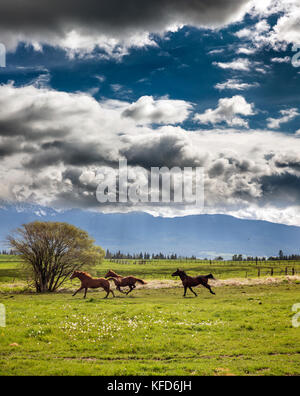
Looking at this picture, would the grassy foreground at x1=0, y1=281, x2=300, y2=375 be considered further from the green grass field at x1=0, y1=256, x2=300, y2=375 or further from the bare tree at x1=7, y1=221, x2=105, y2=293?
the bare tree at x1=7, y1=221, x2=105, y2=293

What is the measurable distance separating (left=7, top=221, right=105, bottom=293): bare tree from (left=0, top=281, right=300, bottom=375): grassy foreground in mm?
29706

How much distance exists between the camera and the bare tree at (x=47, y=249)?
177 feet

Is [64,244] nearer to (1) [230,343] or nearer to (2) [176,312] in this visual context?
(2) [176,312]

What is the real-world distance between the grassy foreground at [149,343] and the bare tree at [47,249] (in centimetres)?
2971

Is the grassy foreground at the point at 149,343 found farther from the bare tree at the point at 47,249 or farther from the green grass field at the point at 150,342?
the bare tree at the point at 47,249

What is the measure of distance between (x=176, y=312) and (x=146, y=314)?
265 centimetres

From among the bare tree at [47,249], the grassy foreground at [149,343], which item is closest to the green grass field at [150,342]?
the grassy foreground at [149,343]

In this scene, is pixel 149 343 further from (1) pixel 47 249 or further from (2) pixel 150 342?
(1) pixel 47 249

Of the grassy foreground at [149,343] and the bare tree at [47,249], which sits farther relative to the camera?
the bare tree at [47,249]

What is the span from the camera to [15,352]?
16422mm

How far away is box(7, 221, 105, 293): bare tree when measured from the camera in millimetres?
53906

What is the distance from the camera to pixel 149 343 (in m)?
17.5

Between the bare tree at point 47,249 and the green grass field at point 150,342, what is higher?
the bare tree at point 47,249
